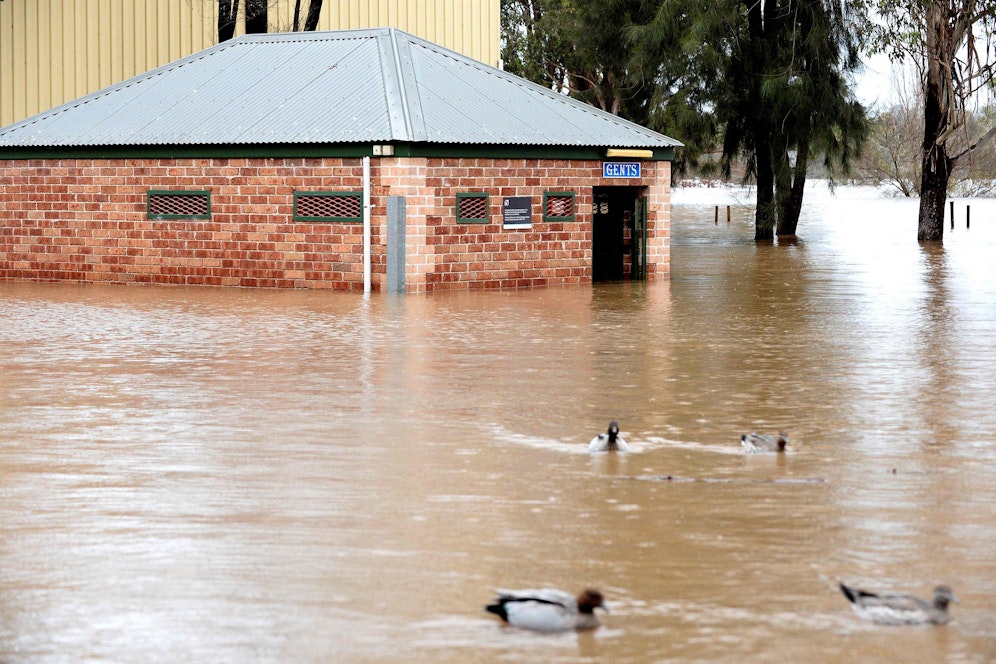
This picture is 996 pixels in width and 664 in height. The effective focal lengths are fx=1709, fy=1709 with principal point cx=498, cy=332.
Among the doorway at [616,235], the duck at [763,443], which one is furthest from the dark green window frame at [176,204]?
the duck at [763,443]

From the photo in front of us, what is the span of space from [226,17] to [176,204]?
11060 millimetres

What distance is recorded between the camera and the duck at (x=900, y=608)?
7.26m

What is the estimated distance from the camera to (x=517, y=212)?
30.3 metres

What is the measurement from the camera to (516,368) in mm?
17203

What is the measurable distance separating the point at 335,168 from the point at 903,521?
20.2 m

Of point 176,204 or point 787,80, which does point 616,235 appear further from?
point 787,80

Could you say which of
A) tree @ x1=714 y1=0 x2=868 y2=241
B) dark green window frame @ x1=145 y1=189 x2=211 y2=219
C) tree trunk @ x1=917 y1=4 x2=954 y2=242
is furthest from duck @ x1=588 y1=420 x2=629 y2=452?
tree trunk @ x1=917 y1=4 x2=954 y2=242

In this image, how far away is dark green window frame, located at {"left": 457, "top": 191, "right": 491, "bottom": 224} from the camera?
29375 mm

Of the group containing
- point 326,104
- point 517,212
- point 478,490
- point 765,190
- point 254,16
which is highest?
point 254,16

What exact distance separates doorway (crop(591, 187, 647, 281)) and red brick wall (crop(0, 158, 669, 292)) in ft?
1.21

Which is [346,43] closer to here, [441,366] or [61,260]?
[61,260]

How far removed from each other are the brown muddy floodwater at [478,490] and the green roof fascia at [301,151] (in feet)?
23.8

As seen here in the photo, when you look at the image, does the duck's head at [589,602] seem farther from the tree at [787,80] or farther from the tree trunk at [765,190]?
the tree trunk at [765,190]

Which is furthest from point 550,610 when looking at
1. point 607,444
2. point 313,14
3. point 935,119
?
point 935,119
